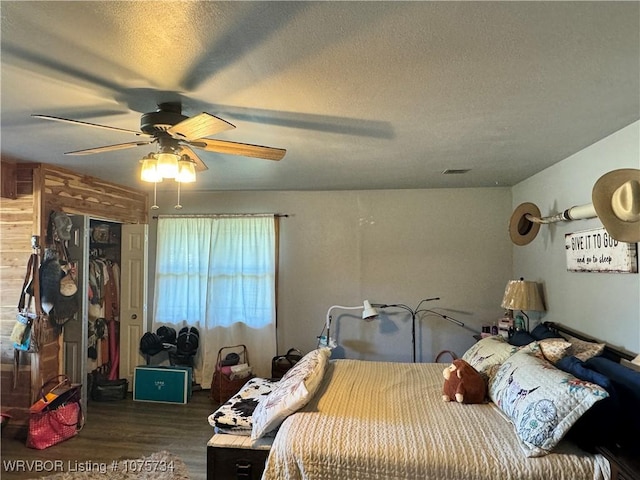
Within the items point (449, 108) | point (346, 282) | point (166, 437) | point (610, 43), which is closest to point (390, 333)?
point (346, 282)

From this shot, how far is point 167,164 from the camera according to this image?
1.97 meters

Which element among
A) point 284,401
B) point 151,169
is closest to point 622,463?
point 284,401

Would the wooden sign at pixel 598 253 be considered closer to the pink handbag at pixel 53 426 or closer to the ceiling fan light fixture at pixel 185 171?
the ceiling fan light fixture at pixel 185 171

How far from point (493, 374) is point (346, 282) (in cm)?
233

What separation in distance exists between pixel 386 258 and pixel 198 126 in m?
3.29

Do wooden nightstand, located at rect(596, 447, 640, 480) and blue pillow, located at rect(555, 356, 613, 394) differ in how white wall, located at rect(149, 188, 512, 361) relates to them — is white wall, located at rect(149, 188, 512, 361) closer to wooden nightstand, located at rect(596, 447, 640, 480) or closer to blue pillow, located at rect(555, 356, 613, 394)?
blue pillow, located at rect(555, 356, 613, 394)

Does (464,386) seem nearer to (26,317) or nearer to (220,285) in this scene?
(220,285)

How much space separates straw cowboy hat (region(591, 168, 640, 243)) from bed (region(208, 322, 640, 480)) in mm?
767

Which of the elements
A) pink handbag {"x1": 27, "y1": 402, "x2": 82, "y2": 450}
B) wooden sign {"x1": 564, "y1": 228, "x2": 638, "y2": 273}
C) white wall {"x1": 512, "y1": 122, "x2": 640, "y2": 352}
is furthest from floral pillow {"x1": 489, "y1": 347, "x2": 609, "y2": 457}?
pink handbag {"x1": 27, "y1": 402, "x2": 82, "y2": 450}

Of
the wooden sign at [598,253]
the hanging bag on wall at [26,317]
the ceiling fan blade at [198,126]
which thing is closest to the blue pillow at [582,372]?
the wooden sign at [598,253]

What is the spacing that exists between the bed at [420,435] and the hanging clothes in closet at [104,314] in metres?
2.95

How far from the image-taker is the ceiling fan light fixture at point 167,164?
1971mm

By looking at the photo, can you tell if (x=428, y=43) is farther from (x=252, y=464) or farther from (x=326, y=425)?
(x=252, y=464)

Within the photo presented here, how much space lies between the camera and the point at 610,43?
56.7 inches
